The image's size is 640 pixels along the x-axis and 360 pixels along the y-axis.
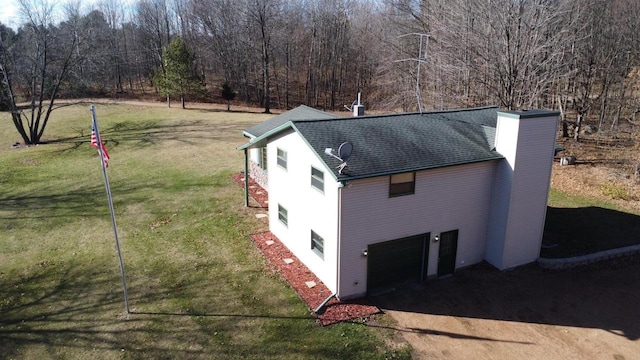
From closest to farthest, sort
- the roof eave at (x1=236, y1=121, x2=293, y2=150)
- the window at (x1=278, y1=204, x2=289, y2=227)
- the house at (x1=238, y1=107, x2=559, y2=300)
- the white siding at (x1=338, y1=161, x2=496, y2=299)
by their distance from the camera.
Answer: the white siding at (x1=338, y1=161, x2=496, y2=299) → the house at (x1=238, y1=107, x2=559, y2=300) → the roof eave at (x1=236, y1=121, x2=293, y2=150) → the window at (x1=278, y1=204, x2=289, y2=227)

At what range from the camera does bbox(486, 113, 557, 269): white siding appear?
1306cm

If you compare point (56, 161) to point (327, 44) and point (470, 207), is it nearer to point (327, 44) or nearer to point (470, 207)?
point (470, 207)

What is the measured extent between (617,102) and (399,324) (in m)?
29.1

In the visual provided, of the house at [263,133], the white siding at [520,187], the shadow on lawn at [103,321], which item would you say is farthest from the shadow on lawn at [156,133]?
the white siding at [520,187]

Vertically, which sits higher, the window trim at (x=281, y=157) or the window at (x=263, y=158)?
the window trim at (x=281, y=157)

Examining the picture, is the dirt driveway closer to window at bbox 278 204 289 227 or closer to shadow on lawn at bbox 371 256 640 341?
Result: shadow on lawn at bbox 371 256 640 341

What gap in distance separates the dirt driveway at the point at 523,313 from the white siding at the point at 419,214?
99cm

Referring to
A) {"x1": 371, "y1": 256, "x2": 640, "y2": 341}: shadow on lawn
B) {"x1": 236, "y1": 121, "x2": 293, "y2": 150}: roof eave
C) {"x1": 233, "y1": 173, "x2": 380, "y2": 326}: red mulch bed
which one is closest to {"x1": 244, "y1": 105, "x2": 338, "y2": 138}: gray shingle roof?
{"x1": 236, "y1": 121, "x2": 293, "y2": 150}: roof eave

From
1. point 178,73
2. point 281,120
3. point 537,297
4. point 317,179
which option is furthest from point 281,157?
point 178,73

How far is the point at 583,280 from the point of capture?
1370cm

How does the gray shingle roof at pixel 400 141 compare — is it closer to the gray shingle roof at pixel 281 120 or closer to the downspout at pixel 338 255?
the downspout at pixel 338 255

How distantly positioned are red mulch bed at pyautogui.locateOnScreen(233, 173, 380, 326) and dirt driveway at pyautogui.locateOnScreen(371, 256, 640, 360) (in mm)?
731

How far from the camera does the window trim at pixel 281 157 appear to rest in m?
14.9

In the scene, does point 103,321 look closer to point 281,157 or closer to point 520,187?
point 281,157
